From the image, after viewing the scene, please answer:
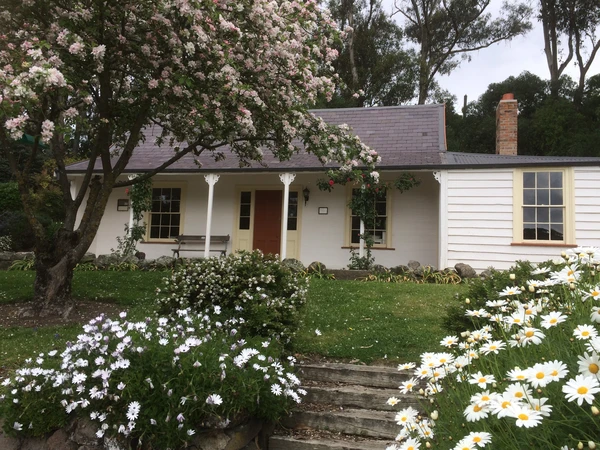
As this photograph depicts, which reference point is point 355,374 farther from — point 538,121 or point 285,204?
point 538,121

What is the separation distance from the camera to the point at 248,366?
361cm

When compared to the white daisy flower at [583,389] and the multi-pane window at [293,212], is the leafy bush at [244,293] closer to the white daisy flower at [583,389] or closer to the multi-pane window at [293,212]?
the white daisy flower at [583,389]

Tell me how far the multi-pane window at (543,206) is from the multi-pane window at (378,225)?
11.2 ft

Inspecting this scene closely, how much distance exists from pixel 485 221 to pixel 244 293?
7483mm

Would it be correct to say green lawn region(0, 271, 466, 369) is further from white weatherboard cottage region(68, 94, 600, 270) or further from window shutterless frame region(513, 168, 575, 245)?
window shutterless frame region(513, 168, 575, 245)

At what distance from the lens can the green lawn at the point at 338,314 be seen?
5312 mm

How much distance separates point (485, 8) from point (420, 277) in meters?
24.7

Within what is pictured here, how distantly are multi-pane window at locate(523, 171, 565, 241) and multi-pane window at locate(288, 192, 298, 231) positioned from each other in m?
5.79

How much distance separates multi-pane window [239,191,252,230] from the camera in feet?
44.0

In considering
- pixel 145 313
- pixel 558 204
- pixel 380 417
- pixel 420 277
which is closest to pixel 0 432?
pixel 145 313

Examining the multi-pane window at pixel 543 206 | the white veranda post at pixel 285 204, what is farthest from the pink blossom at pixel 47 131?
the multi-pane window at pixel 543 206

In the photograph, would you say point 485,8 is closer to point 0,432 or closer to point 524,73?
point 524,73

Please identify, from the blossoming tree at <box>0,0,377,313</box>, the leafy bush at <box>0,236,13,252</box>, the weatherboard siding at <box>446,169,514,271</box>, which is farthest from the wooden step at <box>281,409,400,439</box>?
the leafy bush at <box>0,236,13,252</box>

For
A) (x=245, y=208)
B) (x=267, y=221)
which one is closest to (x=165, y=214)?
(x=245, y=208)
